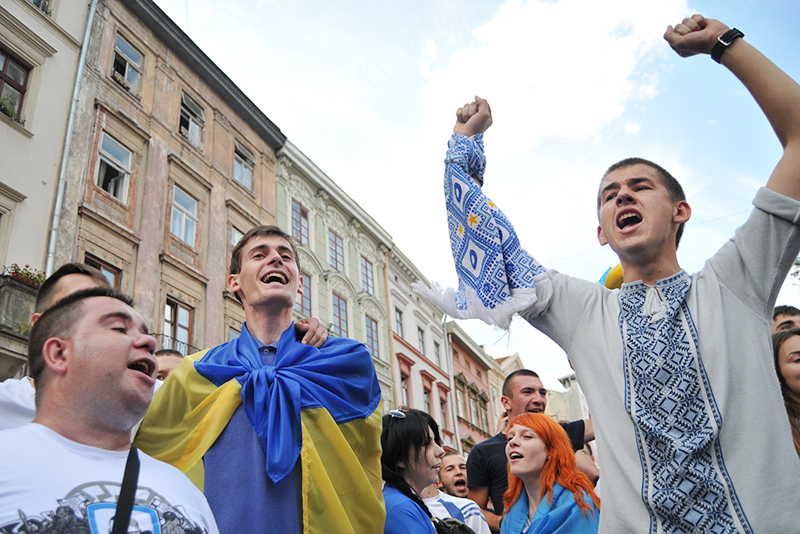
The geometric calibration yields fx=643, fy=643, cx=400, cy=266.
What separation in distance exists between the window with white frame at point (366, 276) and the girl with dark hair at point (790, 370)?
72.3ft

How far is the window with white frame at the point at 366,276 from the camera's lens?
2481cm

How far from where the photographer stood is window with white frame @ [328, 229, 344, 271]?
22969 millimetres

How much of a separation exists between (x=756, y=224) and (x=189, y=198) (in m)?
16.1

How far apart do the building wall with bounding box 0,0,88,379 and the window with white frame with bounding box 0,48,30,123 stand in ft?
0.06

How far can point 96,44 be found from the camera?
14461mm

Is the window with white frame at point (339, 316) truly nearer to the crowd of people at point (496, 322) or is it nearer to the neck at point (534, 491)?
the neck at point (534, 491)

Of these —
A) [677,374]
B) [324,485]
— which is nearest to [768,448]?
[677,374]

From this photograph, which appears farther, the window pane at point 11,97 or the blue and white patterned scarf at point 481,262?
the window pane at point 11,97

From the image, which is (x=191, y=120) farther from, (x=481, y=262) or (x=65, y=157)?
(x=481, y=262)

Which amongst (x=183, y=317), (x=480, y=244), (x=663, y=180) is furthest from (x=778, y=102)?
(x=183, y=317)

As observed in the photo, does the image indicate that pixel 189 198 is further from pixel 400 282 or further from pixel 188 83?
pixel 400 282

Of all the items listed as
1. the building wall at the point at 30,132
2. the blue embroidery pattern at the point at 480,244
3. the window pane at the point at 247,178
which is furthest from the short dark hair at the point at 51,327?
the window pane at the point at 247,178

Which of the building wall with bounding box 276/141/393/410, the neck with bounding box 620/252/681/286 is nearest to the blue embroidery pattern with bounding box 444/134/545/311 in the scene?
the neck with bounding box 620/252/681/286

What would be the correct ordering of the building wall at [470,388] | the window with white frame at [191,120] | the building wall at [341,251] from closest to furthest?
the window with white frame at [191,120] → the building wall at [341,251] → the building wall at [470,388]
